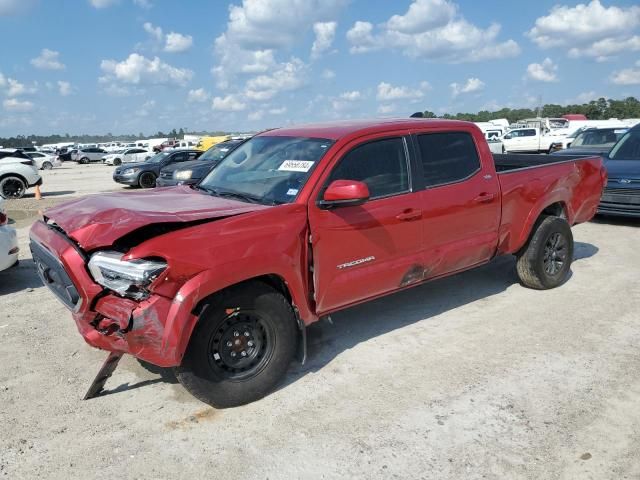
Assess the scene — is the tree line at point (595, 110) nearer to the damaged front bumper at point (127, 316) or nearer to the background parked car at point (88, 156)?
the background parked car at point (88, 156)

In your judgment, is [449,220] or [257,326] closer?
[257,326]

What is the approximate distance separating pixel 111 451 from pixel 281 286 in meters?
1.49

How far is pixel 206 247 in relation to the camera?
328 centimetres

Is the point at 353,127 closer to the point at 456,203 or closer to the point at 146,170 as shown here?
the point at 456,203

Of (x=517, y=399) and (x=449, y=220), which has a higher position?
(x=449, y=220)

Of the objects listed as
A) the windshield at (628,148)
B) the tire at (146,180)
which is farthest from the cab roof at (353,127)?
the tire at (146,180)

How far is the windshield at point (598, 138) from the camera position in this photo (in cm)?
1338

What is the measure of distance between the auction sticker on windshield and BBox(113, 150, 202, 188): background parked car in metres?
15.8

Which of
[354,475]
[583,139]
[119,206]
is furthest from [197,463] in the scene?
[583,139]

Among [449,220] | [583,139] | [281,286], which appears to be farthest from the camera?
[583,139]

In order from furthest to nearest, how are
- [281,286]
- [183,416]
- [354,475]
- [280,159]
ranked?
[280,159] < [281,286] < [183,416] < [354,475]

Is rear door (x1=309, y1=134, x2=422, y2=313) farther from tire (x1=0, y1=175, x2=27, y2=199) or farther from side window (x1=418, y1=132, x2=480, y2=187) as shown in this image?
tire (x1=0, y1=175, x2=27, y2=199)

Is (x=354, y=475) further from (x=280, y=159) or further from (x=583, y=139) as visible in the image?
(x=583, y=139)

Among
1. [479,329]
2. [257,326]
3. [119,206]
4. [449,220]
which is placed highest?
[119,206]
